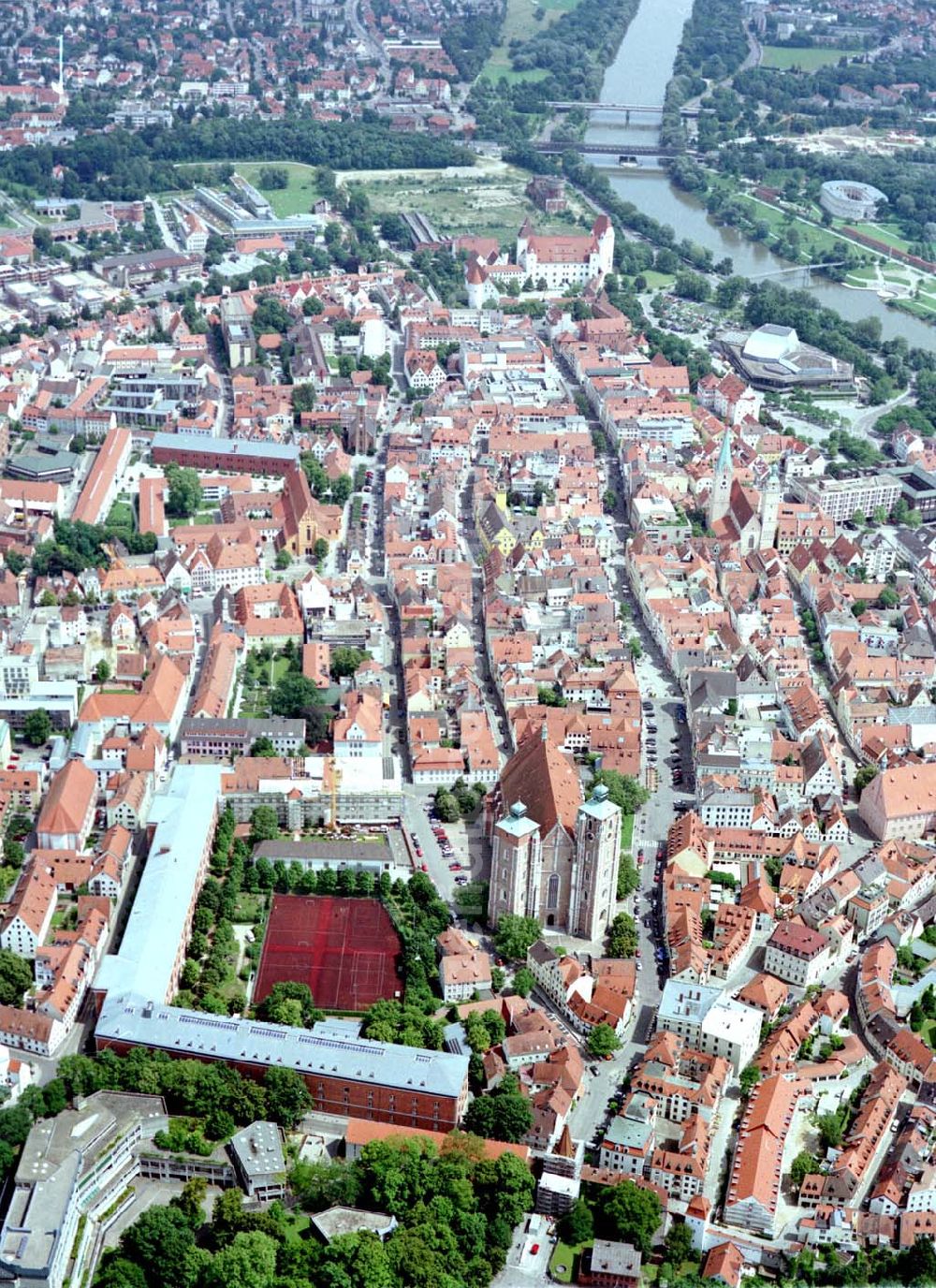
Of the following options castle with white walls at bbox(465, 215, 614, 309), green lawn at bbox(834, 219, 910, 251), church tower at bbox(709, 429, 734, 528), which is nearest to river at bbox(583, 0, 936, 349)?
green lawn at bbox(834, 219, 910, 251)

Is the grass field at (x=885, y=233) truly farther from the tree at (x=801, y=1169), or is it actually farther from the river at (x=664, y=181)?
the tree at (x=801, y=1169)

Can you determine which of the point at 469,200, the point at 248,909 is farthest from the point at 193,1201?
the point at 469,200

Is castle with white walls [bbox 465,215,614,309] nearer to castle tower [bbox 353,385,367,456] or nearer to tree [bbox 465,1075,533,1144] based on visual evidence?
castle tower [bbox 353,385,367,456]

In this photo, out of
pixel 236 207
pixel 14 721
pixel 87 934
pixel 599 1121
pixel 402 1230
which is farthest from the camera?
pixel 236 207

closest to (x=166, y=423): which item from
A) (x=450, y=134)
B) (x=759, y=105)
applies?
(x=450, y=134)

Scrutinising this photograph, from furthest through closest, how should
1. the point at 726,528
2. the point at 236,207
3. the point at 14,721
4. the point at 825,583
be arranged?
1. the point at 236,207
2. the point at 726,528
3. the point at 825,583
4. the point at 14,721

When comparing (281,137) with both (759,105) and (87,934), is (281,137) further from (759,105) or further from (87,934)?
(87,934)
